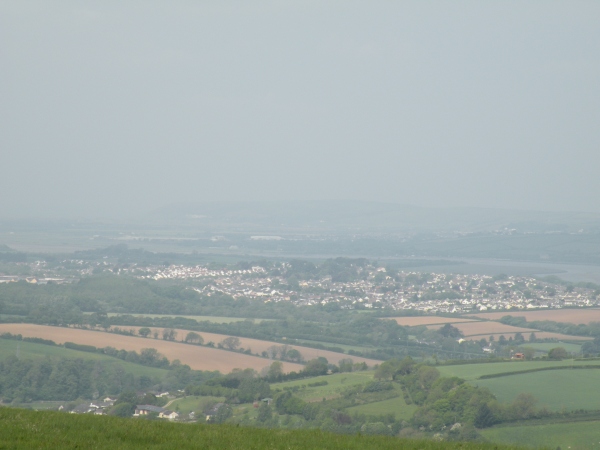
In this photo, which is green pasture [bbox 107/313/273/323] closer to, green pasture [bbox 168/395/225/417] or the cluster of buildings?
the cluster of buildings

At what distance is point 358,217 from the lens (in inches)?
5856

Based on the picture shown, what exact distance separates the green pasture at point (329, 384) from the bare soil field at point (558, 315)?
60.7 feet

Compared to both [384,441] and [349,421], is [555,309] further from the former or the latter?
[384,441]

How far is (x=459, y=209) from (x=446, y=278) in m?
107

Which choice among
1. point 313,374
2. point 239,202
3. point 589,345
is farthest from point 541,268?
point 239,202

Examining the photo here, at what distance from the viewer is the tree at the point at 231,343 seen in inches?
1200

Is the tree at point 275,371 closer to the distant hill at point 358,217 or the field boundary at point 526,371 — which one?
the field boundary at point 526,371

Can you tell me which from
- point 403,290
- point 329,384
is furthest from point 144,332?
point 403,290

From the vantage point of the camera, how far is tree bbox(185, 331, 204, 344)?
31.3 meters

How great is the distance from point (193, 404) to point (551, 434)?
8.49m

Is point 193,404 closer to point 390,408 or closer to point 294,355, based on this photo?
point 390,408

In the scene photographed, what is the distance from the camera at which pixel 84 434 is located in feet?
23.2

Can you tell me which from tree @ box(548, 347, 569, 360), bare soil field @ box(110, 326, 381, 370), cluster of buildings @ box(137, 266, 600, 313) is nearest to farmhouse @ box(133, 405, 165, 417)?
bare soil field @ box(110, 326, 381, 370)

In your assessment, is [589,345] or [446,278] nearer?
[589,345]
